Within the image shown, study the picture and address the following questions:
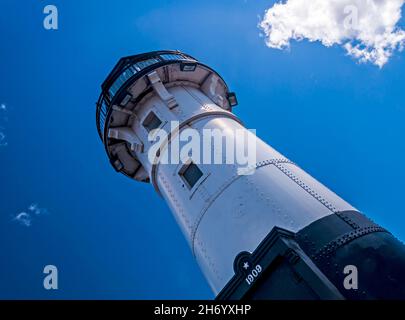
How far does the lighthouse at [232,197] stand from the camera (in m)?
6.71

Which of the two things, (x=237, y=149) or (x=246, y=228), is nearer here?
(x=246, y=228)

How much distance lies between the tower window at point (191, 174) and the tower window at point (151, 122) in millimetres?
3103

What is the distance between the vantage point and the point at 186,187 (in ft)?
36.4

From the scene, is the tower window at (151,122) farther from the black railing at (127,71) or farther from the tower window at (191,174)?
the tower window at (191,174)

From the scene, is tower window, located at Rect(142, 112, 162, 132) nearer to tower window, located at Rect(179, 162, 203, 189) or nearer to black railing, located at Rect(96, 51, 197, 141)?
black railing, located at Rect(96, 51, 197, 141)

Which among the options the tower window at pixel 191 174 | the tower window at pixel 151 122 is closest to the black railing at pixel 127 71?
the tower window at pixel 151 122

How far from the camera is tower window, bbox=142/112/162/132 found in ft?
46.3

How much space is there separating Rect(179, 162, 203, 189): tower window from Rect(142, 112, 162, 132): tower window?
3103 millimetres

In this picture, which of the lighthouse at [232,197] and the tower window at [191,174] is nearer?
the lighthouse at [232,197]
